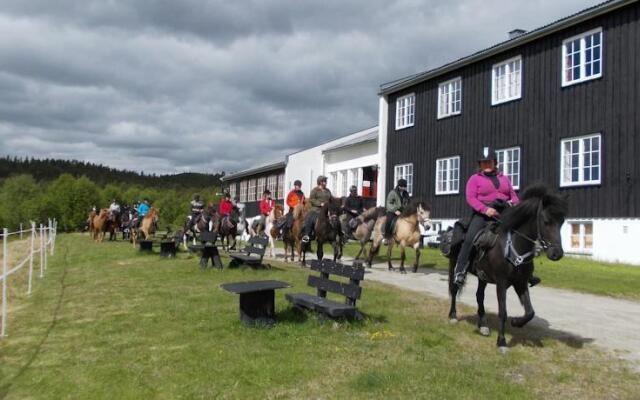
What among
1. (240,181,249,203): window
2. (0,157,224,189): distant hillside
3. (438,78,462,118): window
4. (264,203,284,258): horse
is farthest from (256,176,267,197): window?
(0,157,224,189): distant hillside

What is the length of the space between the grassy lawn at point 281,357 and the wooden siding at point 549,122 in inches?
352

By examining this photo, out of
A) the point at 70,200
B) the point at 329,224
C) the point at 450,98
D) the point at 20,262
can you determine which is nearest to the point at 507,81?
the point at 450,98

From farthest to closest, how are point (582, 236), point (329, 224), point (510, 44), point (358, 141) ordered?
point (358, 141) < point (510, 44) < point (582, 236) < point (329, 224)

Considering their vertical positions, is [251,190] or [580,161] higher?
[251,190]

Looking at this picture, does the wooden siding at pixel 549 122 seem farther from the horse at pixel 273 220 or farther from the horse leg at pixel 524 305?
the horse at pixel 273 220

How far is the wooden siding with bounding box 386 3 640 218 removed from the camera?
60.2 ft

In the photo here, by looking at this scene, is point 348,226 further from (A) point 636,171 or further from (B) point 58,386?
(B) point 58,386

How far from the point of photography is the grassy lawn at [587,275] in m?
12.9

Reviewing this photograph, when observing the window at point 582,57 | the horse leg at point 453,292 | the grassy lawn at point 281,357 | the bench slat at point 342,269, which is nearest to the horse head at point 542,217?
the grassy lawn at point 281,357

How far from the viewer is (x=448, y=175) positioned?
26.7 meters

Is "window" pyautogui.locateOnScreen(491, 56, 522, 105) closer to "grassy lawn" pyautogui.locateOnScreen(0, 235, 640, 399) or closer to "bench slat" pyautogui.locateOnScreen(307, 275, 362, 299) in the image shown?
"grassy lawn" pyautogui.locateOnScreen(0, 235, 640, 399)

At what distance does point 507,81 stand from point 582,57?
385cm

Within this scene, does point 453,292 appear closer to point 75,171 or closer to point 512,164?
point 512,164

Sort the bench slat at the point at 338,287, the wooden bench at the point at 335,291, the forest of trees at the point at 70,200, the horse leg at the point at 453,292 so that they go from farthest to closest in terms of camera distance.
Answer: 1. the forest of trees at the point at 70,200
2. the horse leg at the point at 453,292
3. the bench slat at the point at 338,287
4. the wooden bench at the point at 335,291
